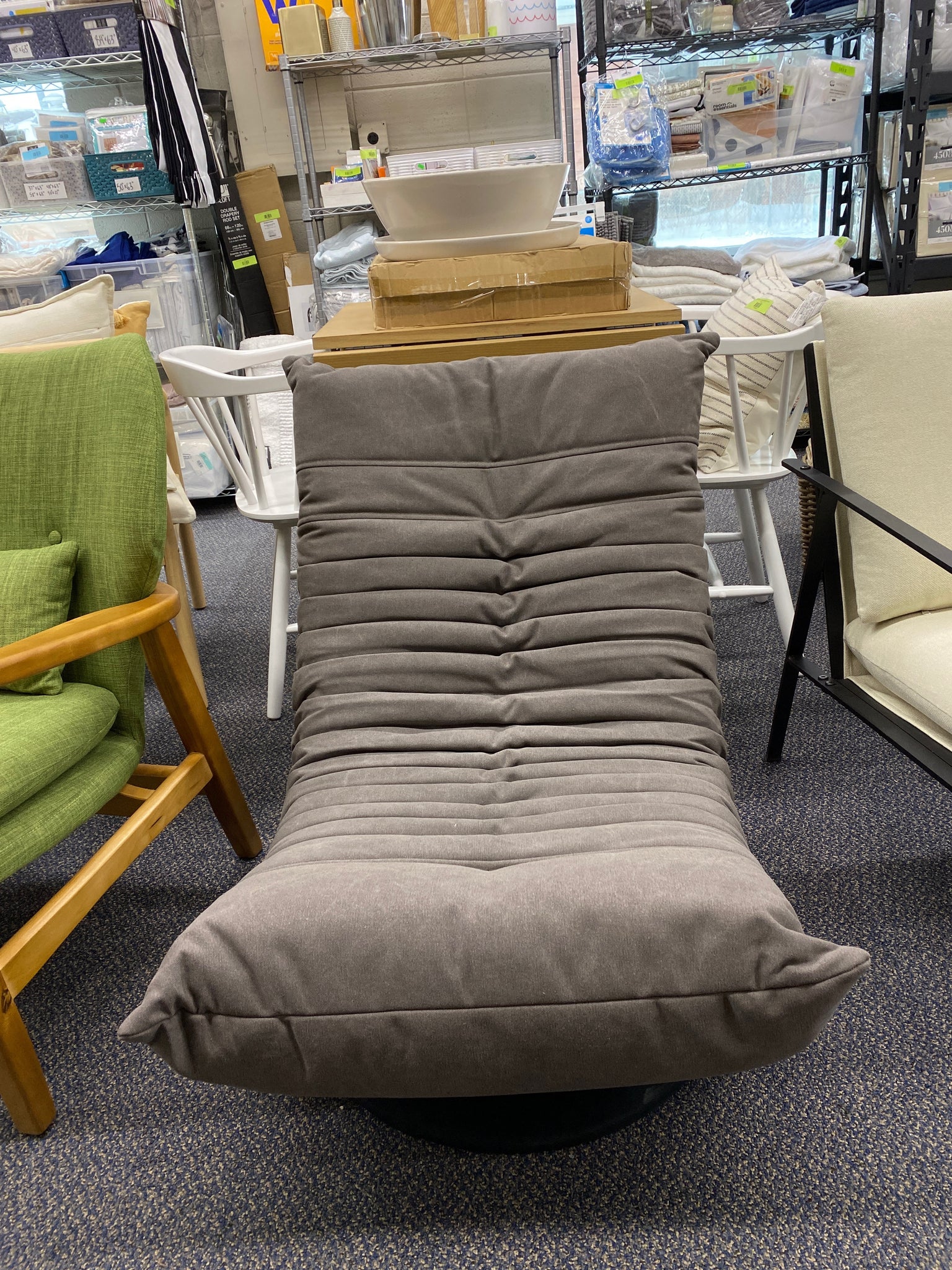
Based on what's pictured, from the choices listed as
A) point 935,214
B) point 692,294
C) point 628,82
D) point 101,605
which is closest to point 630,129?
point 628,82

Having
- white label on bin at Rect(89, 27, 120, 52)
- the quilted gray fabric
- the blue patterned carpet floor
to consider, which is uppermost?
white label on bin at Rect(89, 27, 120, 52)

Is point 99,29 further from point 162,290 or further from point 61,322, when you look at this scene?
point 61,322

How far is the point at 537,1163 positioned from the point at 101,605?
104 centimetres

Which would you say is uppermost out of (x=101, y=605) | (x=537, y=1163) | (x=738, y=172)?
(x=738, y=172)

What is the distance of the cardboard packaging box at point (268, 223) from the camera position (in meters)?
3.81

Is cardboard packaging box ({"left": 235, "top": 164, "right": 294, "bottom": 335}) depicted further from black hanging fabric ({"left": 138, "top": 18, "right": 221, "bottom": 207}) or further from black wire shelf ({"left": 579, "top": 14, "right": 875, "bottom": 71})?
black wire shelf ({"left": 579, "top": 14, "right": 875, "bottom": 71})

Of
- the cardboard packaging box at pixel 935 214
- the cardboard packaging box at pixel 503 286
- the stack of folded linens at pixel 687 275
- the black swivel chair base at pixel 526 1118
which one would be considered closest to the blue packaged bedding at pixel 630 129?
the stack of folded linens at pixel 687 275

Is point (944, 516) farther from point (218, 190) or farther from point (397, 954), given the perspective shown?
point (218, 190)

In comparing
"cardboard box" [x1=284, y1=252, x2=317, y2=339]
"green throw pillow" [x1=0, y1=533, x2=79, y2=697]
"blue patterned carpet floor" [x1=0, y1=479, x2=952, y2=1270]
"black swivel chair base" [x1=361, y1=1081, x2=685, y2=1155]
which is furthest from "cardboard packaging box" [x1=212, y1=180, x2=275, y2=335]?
"black swivel chair base" [x1=361, y1=1081, x2=685, y2=1155]

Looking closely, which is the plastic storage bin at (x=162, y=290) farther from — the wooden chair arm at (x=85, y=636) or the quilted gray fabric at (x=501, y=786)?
the quilted gray fabric at (x=501, y=786)

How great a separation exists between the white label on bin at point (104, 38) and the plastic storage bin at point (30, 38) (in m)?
0.13

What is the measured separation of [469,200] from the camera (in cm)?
156

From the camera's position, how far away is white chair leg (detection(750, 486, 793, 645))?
202 cm

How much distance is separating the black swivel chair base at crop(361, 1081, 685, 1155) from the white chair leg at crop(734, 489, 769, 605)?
1.37m
